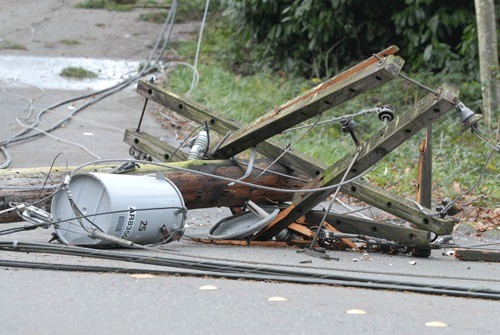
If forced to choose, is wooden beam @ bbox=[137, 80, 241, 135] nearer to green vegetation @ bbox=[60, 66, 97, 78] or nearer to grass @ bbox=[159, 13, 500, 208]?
grass @ bbox=[159, 13, 500, 208]

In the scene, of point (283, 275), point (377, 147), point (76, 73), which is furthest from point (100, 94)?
point (283, 275)

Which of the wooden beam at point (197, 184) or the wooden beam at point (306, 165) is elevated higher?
the wooden beam at point (306, 165)

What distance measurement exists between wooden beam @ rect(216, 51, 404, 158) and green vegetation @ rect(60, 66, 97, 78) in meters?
10.4

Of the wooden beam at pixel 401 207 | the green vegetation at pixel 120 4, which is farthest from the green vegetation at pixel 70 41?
the wooden beam at pixel 401 207

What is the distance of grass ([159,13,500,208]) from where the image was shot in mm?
11523

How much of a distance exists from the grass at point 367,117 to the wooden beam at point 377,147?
10.3ft

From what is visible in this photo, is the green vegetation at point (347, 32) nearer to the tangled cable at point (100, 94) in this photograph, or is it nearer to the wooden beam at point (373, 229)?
the tangled cable at point (100, 94)

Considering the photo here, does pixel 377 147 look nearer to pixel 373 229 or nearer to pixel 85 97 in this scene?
pixel 373 229

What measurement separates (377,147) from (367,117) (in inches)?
300

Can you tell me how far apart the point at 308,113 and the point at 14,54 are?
43.3 feet

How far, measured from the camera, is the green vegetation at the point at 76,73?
18.5 metres

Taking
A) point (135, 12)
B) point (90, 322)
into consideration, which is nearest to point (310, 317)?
point (90, 322)

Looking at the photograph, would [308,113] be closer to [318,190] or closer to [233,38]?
[318,190]

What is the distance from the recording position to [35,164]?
1184cm
